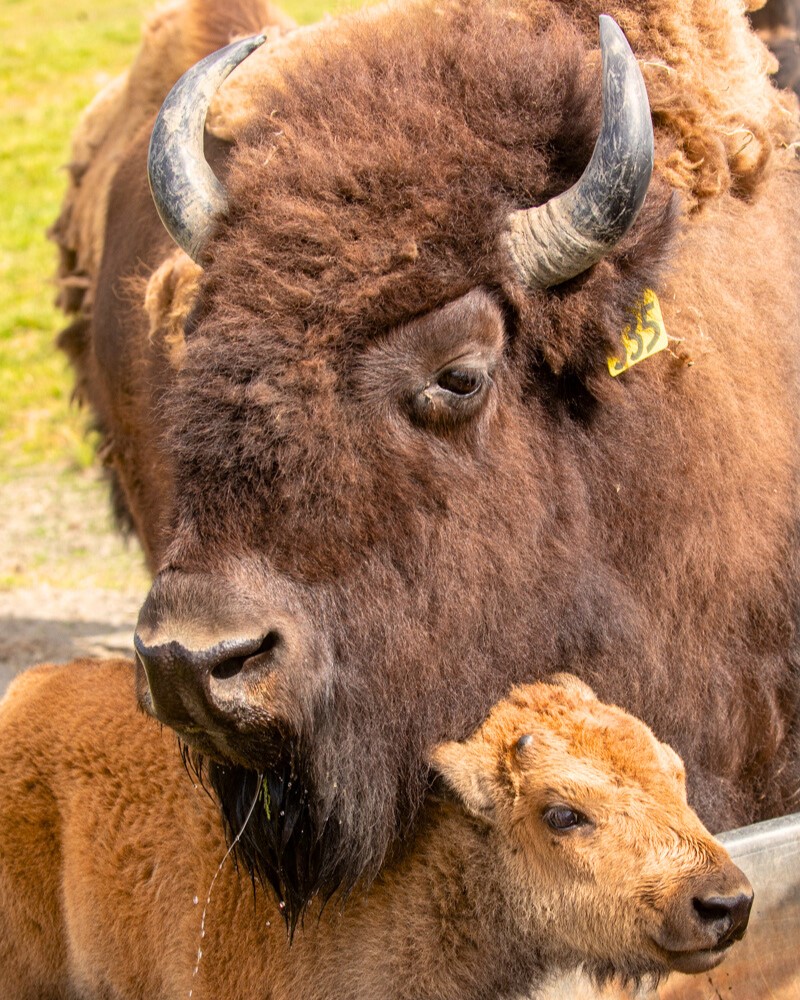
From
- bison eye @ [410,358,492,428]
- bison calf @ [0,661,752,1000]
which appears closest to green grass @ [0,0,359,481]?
bison calf @ [0,661,752,1000]

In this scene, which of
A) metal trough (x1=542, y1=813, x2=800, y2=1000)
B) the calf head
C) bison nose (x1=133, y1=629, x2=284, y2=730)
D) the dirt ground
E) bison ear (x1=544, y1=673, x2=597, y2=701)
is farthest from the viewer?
the dirt ground

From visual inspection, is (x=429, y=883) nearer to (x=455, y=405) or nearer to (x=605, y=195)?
(x=455, y=405)

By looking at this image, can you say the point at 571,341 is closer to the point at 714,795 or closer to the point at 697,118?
the point at 697,118

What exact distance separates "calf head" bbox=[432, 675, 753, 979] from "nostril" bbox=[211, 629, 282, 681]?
59 cm

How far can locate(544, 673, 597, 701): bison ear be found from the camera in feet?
10.8

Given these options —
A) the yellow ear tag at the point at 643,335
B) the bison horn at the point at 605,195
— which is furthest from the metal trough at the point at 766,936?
the bison horn at the point at 605,195

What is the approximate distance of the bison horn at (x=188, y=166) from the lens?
3.38 m

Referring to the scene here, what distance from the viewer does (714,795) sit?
4.03 m

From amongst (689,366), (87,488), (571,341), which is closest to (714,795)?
(689,366)

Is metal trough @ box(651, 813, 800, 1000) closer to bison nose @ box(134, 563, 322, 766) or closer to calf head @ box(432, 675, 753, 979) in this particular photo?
calf head @ box(432, 675, 753, 979)

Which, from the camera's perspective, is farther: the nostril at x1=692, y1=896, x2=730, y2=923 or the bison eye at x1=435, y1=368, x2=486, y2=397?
the bison eye at x1=435, y1=368, x2=486, y2=397

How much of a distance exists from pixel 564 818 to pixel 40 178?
52.1 feet

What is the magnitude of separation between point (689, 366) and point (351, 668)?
4.24ft

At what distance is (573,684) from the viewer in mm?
3342
